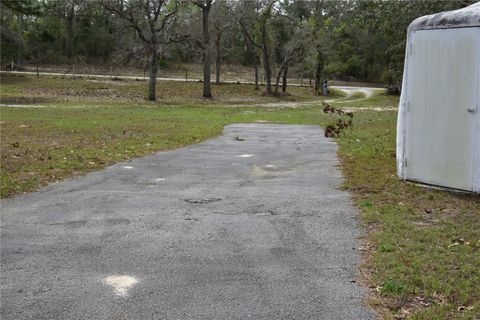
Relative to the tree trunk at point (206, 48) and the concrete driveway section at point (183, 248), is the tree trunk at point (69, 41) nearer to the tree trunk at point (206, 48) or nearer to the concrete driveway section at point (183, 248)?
the tree trunk at point (206, 48)

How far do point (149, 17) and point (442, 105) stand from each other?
92.7 feet

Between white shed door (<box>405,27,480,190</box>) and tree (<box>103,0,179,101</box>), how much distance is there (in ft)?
88.3

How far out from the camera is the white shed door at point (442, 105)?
7.22m

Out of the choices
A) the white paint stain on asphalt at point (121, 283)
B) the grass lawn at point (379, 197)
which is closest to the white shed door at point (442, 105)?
the grass lawn at point (379, 197)

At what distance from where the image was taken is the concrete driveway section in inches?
163

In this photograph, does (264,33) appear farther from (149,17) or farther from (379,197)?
(379,197)

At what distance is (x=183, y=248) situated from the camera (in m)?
5.47

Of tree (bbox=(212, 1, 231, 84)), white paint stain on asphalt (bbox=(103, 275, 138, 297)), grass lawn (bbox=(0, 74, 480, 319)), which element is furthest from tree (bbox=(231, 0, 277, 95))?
white paint stain on asphalt (bbox=(103, 275, 138, 297))

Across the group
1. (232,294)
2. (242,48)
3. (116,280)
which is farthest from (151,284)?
(242,48)

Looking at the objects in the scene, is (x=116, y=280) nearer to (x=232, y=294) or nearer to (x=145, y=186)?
(x=232, y=294)

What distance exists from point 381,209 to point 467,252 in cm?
176

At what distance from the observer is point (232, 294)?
14.1 feet

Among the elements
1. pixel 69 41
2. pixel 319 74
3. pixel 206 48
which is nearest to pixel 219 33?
pixel 319 74

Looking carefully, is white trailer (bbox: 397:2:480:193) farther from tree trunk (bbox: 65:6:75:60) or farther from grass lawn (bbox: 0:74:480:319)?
tree trunk (bbox: 65:6:75:60)
